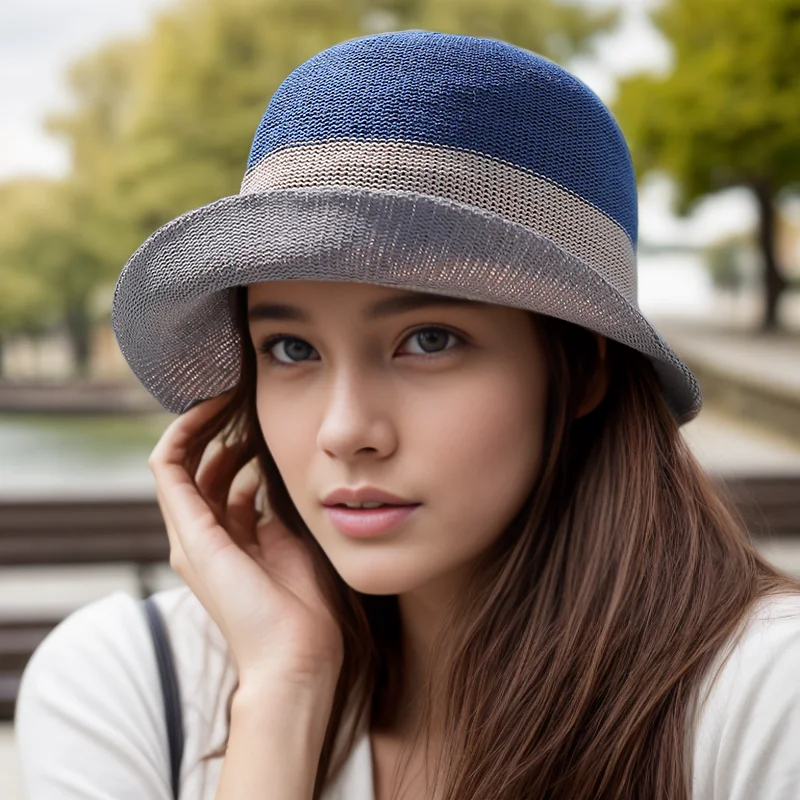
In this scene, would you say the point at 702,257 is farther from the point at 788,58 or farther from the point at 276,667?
the point at 276,667

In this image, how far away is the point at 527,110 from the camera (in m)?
0.93

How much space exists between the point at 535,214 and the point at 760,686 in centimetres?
49

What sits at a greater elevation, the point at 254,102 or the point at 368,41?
the point at 254,102

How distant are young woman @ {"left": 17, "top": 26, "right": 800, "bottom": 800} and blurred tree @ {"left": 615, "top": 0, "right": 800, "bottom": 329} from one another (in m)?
4.48

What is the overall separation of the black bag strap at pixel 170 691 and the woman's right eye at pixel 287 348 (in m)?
0.41

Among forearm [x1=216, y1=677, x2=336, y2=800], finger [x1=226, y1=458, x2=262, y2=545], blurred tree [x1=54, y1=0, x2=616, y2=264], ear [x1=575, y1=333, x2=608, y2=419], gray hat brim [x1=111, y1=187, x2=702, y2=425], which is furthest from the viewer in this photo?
blurred tree [x1=54, y1=0, x2=616, y2=264]

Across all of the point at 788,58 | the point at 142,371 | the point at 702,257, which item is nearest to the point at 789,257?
the point at 702,257

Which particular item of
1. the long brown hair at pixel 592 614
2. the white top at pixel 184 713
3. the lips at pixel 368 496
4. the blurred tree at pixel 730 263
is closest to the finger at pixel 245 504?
the white top at pixel 184 713

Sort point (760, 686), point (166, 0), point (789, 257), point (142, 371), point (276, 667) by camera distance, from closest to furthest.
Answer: point (760, 686) < point (276, 667) < point (142, 371) < point (789, 257) < point (166, 0)

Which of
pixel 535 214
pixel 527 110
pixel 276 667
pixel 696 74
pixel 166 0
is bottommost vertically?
→ pixel 276 667

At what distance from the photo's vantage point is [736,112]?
17.1ft

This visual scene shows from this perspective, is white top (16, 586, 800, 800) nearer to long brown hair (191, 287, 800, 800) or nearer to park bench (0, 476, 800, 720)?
long brown hair (191, 287, 800, 800)

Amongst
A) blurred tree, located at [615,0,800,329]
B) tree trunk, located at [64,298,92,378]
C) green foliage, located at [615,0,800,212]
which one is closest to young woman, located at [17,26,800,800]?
tree trunk, located at [64,298,92,378]

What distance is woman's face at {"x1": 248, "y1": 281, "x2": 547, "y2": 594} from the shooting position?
944 mm
